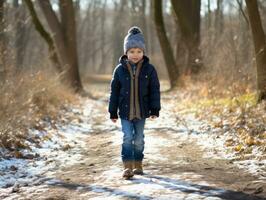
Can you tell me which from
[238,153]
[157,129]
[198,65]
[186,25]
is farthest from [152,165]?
[186,25]

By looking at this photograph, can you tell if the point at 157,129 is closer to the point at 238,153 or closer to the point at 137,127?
the point at 238,153

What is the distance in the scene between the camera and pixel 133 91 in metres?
6.61

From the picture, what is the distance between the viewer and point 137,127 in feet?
22.1

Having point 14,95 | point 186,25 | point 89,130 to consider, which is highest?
point 186,25

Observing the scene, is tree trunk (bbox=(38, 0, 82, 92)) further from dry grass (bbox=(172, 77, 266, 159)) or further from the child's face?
the child's face

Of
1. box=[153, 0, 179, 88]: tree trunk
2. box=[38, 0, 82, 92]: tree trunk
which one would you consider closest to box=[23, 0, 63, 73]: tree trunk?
box=[38, 0, 82, 92]: tree trunk

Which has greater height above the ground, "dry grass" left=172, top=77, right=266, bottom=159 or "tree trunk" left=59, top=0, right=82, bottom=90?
"tree trunk" left=59, top=0, right=82, bottom=90

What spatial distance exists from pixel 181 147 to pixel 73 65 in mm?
14720

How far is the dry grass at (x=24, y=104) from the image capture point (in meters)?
8.80

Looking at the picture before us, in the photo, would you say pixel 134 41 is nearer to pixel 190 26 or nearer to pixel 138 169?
pixel 138 169

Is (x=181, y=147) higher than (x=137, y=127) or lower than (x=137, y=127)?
lower

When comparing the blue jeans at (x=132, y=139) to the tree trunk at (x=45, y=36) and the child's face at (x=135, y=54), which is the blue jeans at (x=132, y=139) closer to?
the child's face at (x=135, y=54)

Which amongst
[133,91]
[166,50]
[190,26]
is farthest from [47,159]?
[166,50]

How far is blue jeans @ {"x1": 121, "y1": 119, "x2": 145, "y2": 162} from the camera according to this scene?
672 cm
